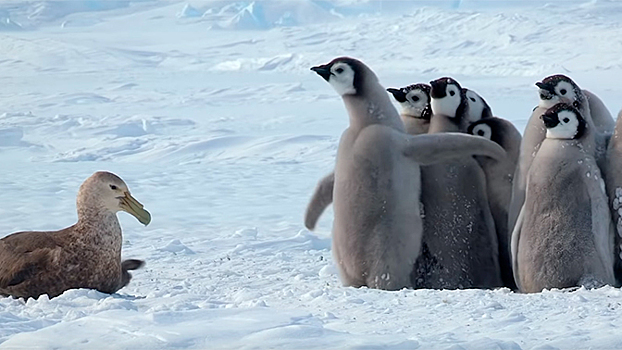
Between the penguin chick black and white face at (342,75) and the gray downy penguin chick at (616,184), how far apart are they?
120cm

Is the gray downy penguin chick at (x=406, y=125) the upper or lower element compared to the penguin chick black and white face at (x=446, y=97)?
lower

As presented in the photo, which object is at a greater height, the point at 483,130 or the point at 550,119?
the point at 550,119

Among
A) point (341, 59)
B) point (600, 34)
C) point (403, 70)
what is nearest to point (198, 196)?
point (341, 59)

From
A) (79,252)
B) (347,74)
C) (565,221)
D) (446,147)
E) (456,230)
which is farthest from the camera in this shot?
(347,74)

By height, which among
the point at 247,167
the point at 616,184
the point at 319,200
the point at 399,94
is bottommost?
the point at 247,167

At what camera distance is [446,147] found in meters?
4.07

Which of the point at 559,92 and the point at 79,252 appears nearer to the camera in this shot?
the point at 79,252

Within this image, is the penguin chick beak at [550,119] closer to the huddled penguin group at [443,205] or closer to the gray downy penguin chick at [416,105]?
the huddled penguin group at [443,205]

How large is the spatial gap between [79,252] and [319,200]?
1404 mm

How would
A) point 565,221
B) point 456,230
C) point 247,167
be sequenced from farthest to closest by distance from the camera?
1. point 247,167
2. point 456,230
3. point 565,221

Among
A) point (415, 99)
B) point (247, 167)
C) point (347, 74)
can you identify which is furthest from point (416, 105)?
point (247, 167)

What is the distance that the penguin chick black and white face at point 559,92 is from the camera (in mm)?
4344

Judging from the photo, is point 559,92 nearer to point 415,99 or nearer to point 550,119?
point 550,119

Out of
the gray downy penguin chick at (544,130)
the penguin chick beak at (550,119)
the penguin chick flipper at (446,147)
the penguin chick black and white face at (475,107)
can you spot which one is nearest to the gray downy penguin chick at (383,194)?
the penguin chick flipper at (446,147)
